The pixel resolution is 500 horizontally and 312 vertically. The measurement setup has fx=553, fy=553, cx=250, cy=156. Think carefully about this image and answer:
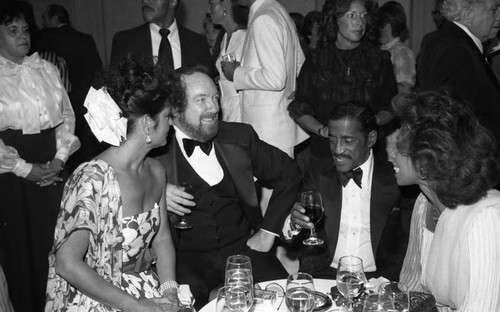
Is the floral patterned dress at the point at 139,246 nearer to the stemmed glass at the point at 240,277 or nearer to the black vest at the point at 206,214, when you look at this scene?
the black vest at the point at 206,214

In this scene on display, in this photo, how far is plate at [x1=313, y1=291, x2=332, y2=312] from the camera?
6.41ft

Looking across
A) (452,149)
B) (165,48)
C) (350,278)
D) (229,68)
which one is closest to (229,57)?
(229,68)

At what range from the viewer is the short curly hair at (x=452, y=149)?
1951mm

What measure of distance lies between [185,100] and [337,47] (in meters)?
1.34

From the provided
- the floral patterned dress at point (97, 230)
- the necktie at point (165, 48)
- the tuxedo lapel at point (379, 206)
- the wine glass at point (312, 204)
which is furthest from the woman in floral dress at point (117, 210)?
the necktie at point (165, 48)

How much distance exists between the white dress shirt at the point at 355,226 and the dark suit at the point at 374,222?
0.06 metres

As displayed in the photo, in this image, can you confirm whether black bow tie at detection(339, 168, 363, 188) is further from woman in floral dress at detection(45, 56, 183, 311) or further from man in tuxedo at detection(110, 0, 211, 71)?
man in tuxedo at detection(110, 0, 211, 71)

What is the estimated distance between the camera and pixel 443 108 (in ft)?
6.53

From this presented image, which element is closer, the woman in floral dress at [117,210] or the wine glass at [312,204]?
the woman in floral dress at [117,210]

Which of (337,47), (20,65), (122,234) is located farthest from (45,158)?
(337,47)

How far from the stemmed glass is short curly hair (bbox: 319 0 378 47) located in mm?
2213

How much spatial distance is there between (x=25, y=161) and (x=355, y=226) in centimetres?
206

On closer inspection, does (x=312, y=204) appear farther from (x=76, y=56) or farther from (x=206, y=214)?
(x=76, y=56)

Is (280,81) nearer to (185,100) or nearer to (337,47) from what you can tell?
(337,47)
